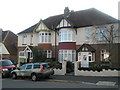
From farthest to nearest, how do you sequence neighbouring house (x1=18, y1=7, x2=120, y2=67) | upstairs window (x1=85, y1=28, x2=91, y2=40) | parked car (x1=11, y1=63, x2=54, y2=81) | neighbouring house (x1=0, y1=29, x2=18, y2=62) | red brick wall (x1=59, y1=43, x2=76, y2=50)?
neighbouring house (x1=0, y1=29, x2=18, y2=62), red brick wall (x1=59, y1=43, x2=76, y2=50), upstairs window (x1=85, y1=28, x2=91, y2=40), neighbouring house (x1=18, y1=7, x2=120, y2=67), parked car (x1=11, y1=63, x2=54, y2=81)

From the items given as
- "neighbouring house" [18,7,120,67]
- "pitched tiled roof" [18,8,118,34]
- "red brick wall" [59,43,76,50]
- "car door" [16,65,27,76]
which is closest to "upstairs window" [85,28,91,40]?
"neighbouring house" [18,7,120,67]

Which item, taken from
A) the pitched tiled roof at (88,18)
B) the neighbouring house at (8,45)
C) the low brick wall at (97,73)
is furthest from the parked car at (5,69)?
the neighbouring house at (8,45)

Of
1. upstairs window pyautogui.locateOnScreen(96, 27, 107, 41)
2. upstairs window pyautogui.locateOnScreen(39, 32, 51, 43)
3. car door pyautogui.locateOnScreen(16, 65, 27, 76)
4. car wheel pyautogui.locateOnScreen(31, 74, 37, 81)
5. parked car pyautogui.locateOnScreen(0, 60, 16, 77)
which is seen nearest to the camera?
car wheel pyautogui.locateOnScreen(31, 74, 37, 81)

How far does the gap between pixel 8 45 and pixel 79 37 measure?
886 inches

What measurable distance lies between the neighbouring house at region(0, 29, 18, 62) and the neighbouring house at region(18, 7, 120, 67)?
10.6 meters

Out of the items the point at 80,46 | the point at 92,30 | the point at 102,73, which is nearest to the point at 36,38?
the point at 80,46

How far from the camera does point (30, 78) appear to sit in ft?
58.1

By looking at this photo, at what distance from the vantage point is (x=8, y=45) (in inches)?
1679

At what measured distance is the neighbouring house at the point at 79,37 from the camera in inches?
921

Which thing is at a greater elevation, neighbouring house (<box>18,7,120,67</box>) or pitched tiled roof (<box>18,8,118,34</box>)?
pitched tiled roof (<box>18,8,118,34</box>)

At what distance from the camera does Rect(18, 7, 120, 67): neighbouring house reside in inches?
921

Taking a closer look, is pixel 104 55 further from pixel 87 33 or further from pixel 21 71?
pixel 21 71

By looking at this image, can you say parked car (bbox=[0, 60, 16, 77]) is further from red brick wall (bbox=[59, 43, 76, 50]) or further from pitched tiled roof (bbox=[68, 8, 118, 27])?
pitched tiled roof (bbox=[68, 8, 118, 27])

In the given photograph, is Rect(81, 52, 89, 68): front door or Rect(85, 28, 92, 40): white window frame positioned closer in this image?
Rect(81, 52, 89, 68): front door
